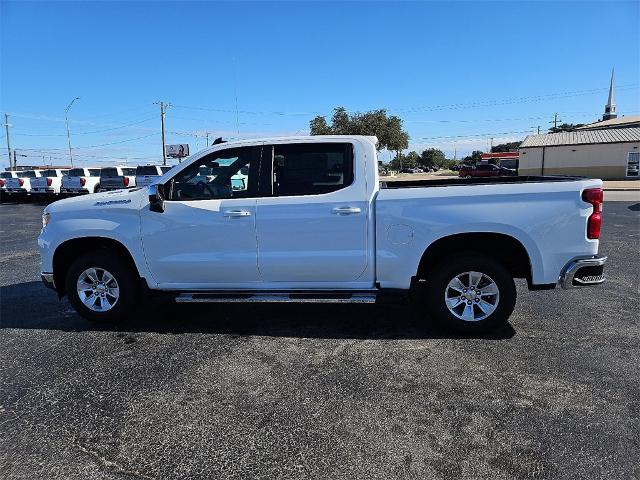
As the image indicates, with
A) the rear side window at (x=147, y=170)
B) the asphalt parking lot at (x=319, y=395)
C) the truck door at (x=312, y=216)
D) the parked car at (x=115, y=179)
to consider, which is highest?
the rear side window at (x=147, y=170)

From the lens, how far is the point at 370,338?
4.73m

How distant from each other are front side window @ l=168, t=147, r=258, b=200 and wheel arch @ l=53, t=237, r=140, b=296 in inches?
33.8

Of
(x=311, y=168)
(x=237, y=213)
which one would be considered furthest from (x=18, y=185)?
(x=311, y=168)

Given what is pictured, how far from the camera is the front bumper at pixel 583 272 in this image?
4.43 meters

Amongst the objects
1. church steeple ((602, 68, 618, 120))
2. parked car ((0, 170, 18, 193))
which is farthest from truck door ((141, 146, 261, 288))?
church steeple ((602, 68, 618, 120))

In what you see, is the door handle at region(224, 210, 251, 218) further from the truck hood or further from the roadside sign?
the roadside sign

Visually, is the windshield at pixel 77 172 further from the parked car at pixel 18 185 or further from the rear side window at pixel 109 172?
the parked car at pixel 18 185

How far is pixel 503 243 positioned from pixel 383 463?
2784mm

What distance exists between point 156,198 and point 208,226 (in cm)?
61

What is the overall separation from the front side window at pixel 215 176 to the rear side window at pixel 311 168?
0.33 meters

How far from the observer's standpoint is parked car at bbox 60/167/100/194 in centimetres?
2348

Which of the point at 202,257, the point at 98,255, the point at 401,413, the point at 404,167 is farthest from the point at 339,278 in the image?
the point at 404,167

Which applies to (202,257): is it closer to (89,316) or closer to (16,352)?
(89,316)

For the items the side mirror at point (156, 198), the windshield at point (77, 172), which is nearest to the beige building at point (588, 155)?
the windshield at point (77, 172)
